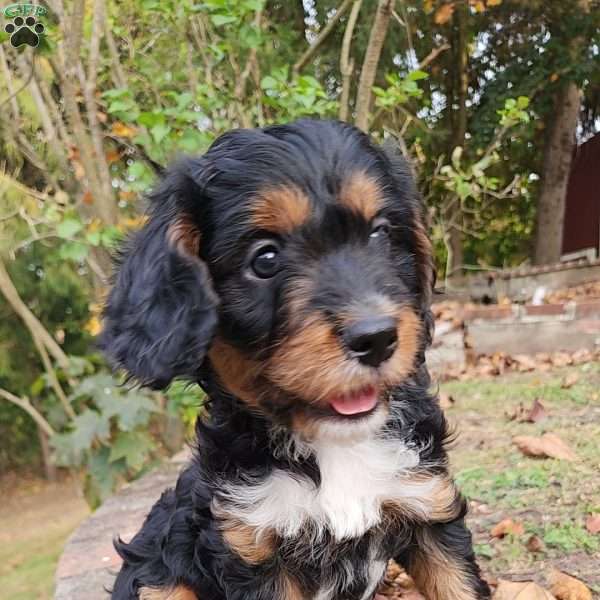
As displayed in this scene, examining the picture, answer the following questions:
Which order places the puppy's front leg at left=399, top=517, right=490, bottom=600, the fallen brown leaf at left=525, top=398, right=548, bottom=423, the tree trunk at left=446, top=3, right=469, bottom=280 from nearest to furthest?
the puppy's front leg at left=399, top=517, right=490, bottom=600 → the fallen brown leaf at left=525, top=398, right=548, bottom=423 → the tree trunk at left=446, top=3, right=469, bottom=280

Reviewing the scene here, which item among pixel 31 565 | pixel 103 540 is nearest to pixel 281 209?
pixel 103 540

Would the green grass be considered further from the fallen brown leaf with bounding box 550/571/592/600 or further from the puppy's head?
the puppy's head

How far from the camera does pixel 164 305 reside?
2098 millimetres

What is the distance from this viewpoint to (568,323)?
615 cm

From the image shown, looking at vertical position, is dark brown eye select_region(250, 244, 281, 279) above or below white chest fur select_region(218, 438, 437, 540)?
above

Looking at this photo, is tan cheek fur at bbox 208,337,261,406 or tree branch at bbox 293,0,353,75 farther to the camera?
tree branch at bbox 293,0,353,75

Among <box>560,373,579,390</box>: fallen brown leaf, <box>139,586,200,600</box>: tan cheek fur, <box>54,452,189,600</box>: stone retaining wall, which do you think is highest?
<box>560,373,579,390</box>: fallen brown leaf

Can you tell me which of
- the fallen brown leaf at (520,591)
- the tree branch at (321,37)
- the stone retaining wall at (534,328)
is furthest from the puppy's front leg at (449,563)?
the tree branch at (321,37)

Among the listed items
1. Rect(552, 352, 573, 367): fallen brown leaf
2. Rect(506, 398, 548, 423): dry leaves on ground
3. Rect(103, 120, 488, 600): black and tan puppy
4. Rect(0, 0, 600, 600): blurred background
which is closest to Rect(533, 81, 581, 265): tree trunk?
Rect(0, 0, 600, 600): blurred background

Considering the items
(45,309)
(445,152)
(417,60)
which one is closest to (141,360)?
(417,60)

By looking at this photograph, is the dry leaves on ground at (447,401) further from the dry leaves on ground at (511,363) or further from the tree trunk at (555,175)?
the tree trunk at (555,175)

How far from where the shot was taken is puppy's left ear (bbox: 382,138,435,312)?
8.27 ft

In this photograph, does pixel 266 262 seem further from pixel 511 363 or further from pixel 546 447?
pixel 511 363

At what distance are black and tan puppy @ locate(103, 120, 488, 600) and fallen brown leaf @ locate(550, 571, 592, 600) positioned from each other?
31 cm
